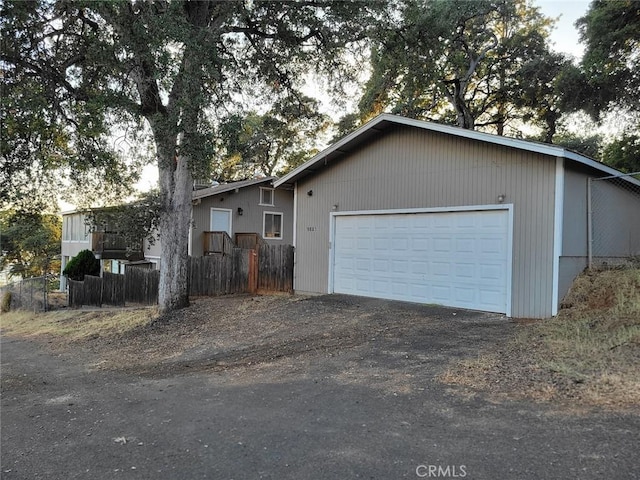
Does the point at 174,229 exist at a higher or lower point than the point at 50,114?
lower

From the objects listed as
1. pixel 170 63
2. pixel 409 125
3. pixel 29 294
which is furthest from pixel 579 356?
pixel 29 294

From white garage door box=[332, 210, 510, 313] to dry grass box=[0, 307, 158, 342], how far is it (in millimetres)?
5345

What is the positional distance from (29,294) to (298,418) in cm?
1711

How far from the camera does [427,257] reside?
9.99 m

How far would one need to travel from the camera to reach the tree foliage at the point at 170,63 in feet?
26.2

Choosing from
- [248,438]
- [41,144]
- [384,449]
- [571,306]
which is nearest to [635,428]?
[384,449]

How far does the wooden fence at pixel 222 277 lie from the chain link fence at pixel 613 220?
311 inches

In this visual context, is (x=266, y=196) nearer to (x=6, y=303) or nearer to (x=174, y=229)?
(x=174, y=229)

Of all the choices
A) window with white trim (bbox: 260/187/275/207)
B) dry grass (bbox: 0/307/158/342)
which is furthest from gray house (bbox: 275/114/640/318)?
window with white trim (bbox: 260/187/275/207)

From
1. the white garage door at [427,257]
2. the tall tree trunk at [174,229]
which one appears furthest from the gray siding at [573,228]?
the tall tree trunk at [174,229]

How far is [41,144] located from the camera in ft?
31.9

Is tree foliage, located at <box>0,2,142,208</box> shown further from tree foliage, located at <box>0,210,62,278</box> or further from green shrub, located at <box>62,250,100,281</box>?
tree foliage, located at <box>0,210,62,278</box>

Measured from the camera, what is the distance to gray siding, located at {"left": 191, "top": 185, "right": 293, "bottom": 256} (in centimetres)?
1789

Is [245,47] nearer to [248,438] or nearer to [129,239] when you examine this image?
[129,239]
